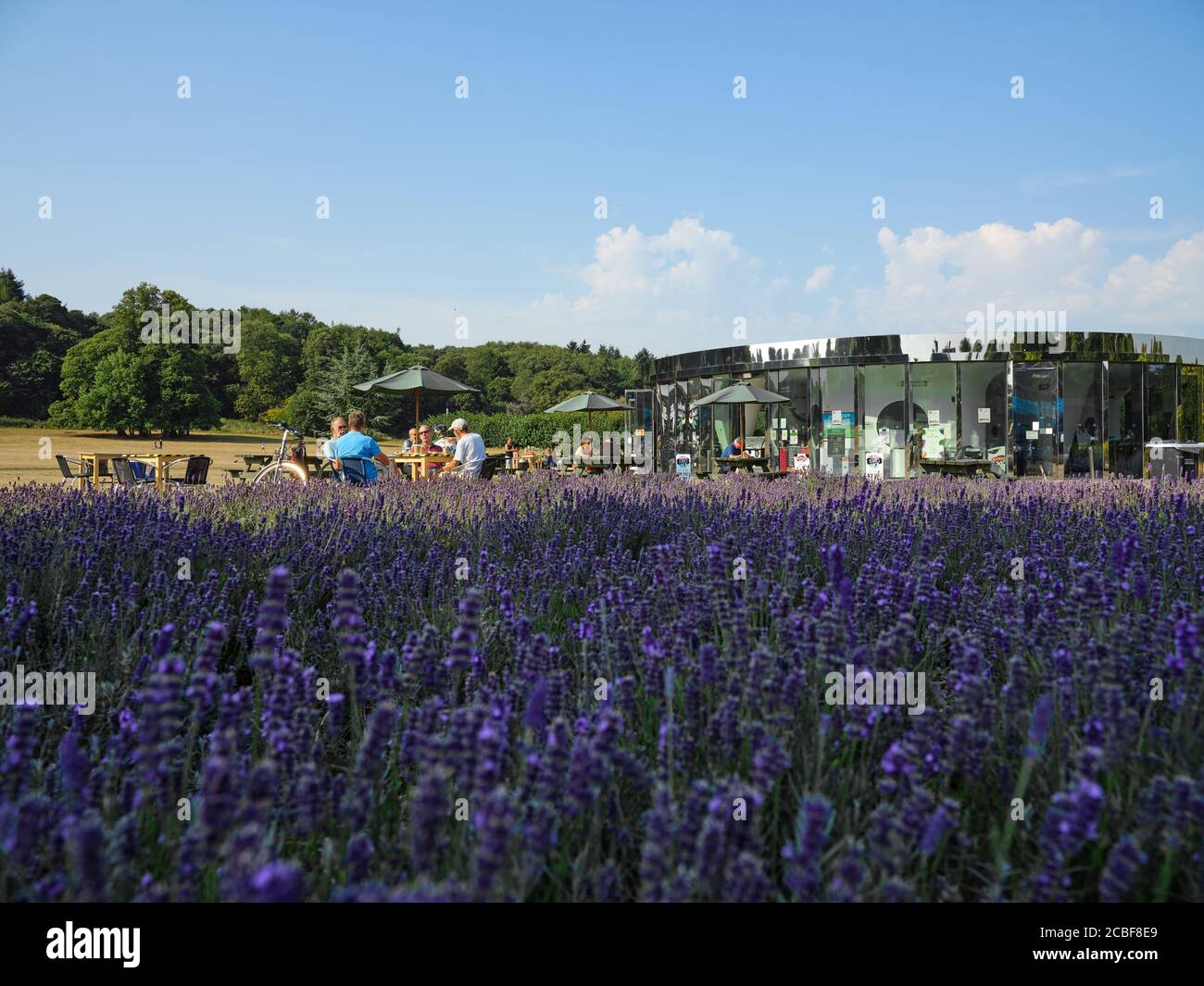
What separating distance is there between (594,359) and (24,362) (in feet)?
140

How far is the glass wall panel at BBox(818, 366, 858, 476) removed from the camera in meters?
21.0

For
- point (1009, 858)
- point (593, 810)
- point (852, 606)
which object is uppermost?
point (852, 606)

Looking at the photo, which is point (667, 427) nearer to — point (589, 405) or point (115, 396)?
point (589, 405)

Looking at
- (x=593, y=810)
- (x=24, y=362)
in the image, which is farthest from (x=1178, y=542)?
(x=24, y=362)

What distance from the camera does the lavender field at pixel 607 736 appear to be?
1188mm

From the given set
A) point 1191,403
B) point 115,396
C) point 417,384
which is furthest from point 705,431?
point 115,396

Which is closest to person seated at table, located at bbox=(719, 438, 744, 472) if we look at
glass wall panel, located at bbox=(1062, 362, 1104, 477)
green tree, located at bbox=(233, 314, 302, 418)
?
glass wall panel, located at bbox=(1062, 362, 1104, 477)

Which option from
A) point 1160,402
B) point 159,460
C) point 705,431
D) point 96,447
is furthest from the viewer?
point 96,447

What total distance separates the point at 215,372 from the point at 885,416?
2260 inches

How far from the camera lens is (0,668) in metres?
2.48

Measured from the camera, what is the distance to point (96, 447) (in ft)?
123

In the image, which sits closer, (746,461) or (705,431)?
(746,461)

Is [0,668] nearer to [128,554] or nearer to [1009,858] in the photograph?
[128,554]

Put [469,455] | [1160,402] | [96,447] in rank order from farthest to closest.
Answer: [96,447]
[1160,402]
[469,455]
